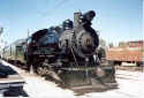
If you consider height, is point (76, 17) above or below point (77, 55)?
above

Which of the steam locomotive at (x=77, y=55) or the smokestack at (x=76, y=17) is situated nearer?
the steam locomotive at (x=77, y=55)

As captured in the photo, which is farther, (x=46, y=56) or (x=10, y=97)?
(x=46, y=56)

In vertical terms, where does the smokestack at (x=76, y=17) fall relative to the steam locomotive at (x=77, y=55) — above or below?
above

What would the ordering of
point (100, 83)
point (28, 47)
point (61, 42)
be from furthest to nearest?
point (28, 47) → point (61, 42) → point (100, 83)

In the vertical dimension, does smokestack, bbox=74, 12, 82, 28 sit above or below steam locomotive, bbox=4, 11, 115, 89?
above

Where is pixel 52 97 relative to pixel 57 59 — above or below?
below

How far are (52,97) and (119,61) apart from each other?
1763cm

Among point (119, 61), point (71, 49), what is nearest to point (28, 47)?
point (71, 49)

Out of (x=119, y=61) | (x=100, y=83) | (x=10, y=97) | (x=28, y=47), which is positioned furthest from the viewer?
(x=119, y=61)

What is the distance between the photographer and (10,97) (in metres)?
6.73

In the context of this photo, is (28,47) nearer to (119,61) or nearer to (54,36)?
(54,36)

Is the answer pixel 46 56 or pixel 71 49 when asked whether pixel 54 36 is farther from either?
pixel 71 49

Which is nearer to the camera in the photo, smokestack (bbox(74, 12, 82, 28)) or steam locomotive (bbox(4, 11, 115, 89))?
steam locomotive (bbox(4, 11, 115, 89))

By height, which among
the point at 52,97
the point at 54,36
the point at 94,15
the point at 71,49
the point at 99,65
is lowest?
the point at 52,97
